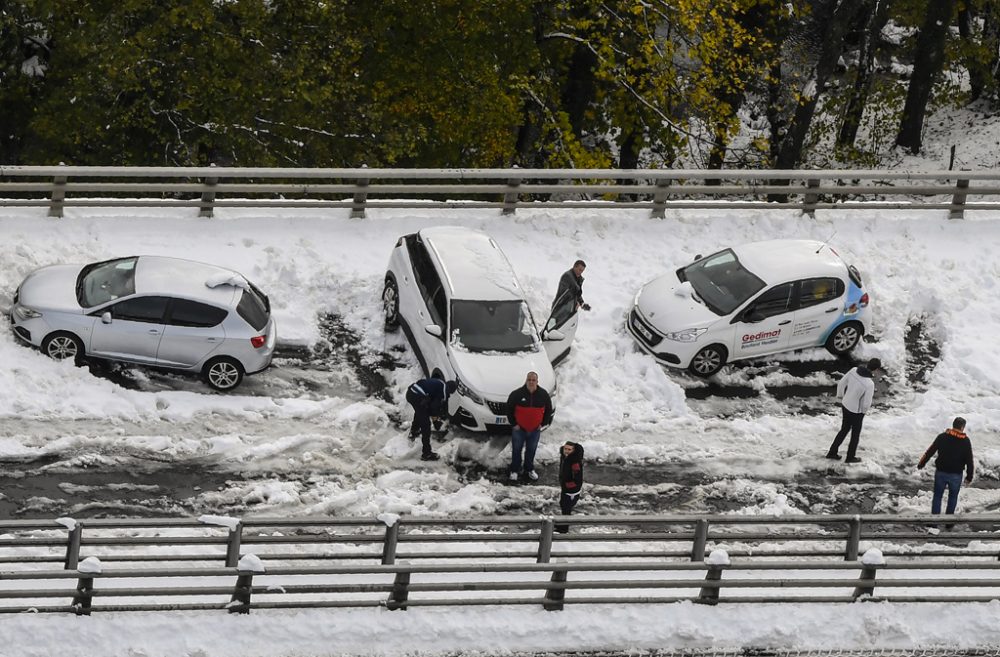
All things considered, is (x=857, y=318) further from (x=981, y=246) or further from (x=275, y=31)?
(x=275, y=31)

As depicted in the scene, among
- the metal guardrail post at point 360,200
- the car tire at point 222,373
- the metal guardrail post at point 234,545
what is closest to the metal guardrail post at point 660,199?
the metal guardrail post at point 360,200

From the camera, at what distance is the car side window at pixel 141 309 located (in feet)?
56.9

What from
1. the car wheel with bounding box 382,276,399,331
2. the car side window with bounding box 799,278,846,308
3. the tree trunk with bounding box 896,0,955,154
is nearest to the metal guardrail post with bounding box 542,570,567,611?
the car wheel with bounding box 382,276,399,331

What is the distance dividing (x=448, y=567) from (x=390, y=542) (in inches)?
26.6

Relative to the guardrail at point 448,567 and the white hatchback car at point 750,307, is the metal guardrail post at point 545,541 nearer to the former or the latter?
the guardrail at point 448,567

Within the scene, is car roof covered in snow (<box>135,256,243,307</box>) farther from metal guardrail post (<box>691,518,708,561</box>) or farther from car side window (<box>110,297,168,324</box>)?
metal guardrail post (<box>691,518,708,561</box>)

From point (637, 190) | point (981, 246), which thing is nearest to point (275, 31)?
point (637, 190)

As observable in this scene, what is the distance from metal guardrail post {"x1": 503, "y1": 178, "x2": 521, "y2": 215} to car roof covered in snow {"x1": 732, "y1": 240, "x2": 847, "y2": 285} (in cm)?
400

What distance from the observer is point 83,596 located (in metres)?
12.9

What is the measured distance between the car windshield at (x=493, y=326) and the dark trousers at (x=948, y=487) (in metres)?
5.61

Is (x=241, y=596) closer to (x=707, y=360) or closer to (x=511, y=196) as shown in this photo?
(x=707, y=360)

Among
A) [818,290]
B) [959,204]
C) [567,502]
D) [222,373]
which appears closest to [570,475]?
[567,502]

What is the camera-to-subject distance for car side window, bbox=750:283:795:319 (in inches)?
772

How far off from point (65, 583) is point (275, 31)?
14.8m
